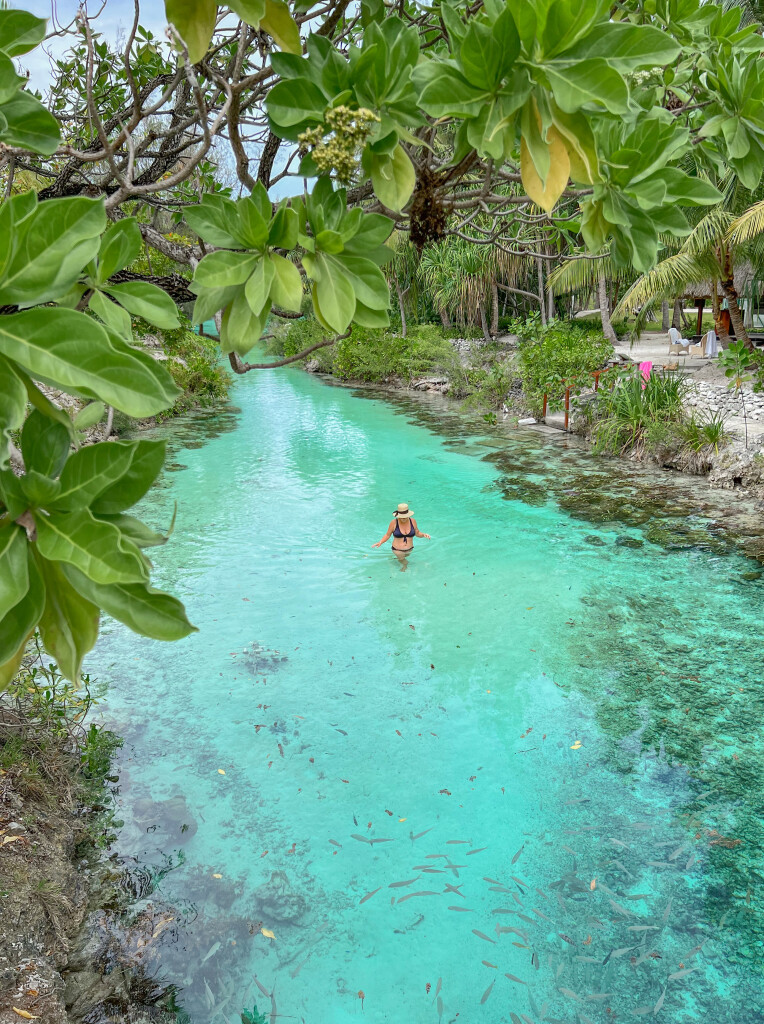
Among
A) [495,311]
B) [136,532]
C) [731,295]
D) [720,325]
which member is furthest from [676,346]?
[136,532]

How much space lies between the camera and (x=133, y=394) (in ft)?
2.34

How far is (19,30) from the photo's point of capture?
108 cm

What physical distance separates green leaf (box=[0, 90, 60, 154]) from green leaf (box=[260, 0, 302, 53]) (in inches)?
15.1

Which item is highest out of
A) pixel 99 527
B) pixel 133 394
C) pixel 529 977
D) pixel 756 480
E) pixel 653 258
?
pixel 653 258

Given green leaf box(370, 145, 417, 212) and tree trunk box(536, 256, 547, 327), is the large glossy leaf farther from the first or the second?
tree trunk box(536, 256, 547, 327)

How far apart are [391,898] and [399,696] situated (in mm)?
2026

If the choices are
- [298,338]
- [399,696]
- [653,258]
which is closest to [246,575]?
[399,696]

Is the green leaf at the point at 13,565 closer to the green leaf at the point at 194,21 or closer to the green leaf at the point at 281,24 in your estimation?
the green leaf at the point at 194,21

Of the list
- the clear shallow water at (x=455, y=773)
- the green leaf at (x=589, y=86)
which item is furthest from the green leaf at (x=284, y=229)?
the clear shallow water at (x=455, y=773)

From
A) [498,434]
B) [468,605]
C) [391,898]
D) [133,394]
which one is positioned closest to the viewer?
[133,394]

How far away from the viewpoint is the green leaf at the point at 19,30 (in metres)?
1.07

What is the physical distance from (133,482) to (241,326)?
39cm

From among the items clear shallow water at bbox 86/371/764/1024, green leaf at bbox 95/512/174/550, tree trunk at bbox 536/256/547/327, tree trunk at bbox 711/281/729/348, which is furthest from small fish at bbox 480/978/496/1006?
tree trunk at bbox 536/256/547/327

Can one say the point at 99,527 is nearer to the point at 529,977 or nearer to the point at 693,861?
the point at 529,977
